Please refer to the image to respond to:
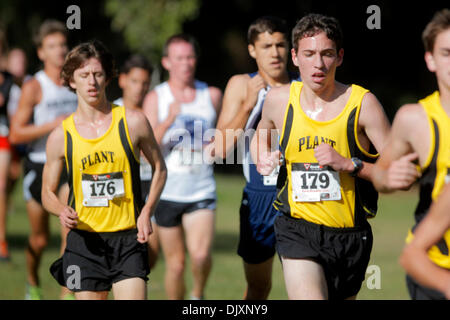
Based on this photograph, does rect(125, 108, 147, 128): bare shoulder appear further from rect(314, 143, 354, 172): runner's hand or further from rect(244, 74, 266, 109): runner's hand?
rect(314, 143, 354, 172): runner's hand

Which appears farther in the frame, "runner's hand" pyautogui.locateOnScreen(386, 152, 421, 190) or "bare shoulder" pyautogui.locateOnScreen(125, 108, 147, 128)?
"bare shoulder" pyautogui.locateOnScreen(125, 108, 147, 128)

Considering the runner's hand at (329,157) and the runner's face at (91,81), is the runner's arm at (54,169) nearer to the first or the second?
the runner's face at (91,81)

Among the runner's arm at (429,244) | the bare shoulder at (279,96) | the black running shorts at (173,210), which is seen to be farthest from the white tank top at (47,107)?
the runner's arm at (429,244)

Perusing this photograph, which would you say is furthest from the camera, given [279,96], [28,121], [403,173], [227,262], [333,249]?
[227,262]

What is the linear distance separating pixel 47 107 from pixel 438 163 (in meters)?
5.10

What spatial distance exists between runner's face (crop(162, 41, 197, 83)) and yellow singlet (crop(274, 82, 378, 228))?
2.69 metres

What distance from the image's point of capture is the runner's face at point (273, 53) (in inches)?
248

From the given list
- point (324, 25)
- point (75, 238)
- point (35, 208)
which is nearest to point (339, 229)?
point (324, 25)

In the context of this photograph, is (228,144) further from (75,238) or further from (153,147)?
(75,238)

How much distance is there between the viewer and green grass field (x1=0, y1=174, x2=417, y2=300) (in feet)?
27.8

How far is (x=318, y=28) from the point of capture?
5.03 metres

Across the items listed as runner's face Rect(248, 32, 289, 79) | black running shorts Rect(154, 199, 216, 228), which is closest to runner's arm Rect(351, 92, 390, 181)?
runner's face Rect(248, 32, 289, 79)
